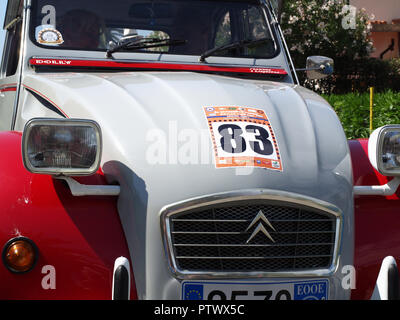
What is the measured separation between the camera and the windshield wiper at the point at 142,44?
166 inches

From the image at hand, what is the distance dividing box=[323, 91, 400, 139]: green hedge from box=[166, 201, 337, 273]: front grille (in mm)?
9423

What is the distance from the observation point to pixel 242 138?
288cm

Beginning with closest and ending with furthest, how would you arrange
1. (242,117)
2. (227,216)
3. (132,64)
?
(227,216)
(242,117)
(132,64)

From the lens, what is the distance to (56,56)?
420 cm

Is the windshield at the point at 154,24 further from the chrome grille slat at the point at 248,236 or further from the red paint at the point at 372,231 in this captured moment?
the chrome grille slat at the point at 248,236

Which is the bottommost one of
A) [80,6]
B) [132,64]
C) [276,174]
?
[276,174]

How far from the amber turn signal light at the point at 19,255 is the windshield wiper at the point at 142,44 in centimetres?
184

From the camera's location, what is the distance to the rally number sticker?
9.16 feet

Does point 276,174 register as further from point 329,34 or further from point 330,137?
point 329,34

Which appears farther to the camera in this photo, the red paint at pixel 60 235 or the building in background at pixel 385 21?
the building in background at pixel 385 21

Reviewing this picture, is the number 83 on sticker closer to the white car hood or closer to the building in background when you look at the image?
the white car hood

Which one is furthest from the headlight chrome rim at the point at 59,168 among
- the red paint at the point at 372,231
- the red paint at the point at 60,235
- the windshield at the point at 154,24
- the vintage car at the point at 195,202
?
the windshield at the point at 154,24
